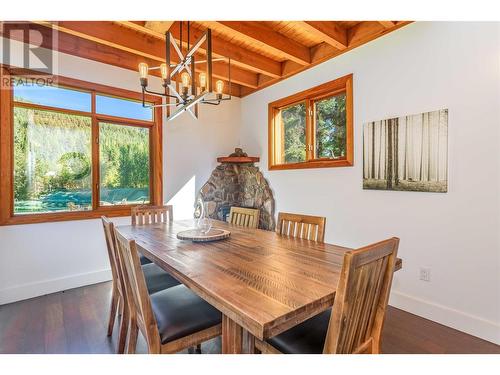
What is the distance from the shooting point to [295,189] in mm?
3506

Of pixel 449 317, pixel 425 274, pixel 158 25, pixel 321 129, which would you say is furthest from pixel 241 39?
pixel 449 317

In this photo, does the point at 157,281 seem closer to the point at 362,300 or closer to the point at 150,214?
the point at 150,214

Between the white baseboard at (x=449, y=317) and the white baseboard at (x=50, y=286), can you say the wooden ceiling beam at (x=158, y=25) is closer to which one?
the white baseboard at (x=50, y=286)

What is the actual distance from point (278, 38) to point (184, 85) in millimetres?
1508

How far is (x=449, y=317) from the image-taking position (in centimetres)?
214

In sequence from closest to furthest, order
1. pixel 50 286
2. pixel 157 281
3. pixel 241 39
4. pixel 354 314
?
pixel 354 314, pixel 157 281, pixel 50 286, pixel 241 39

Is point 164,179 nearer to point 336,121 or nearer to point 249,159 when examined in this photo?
point 249,159

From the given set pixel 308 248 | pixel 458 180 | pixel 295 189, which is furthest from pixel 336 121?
pixel 308 248

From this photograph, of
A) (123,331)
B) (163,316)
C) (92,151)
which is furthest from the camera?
(92,151)

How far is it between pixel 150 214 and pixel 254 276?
1948mm

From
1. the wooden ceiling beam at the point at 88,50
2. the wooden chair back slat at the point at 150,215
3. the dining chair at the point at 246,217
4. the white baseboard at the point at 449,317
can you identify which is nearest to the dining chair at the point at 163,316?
the dining chair at the point at 246,217
